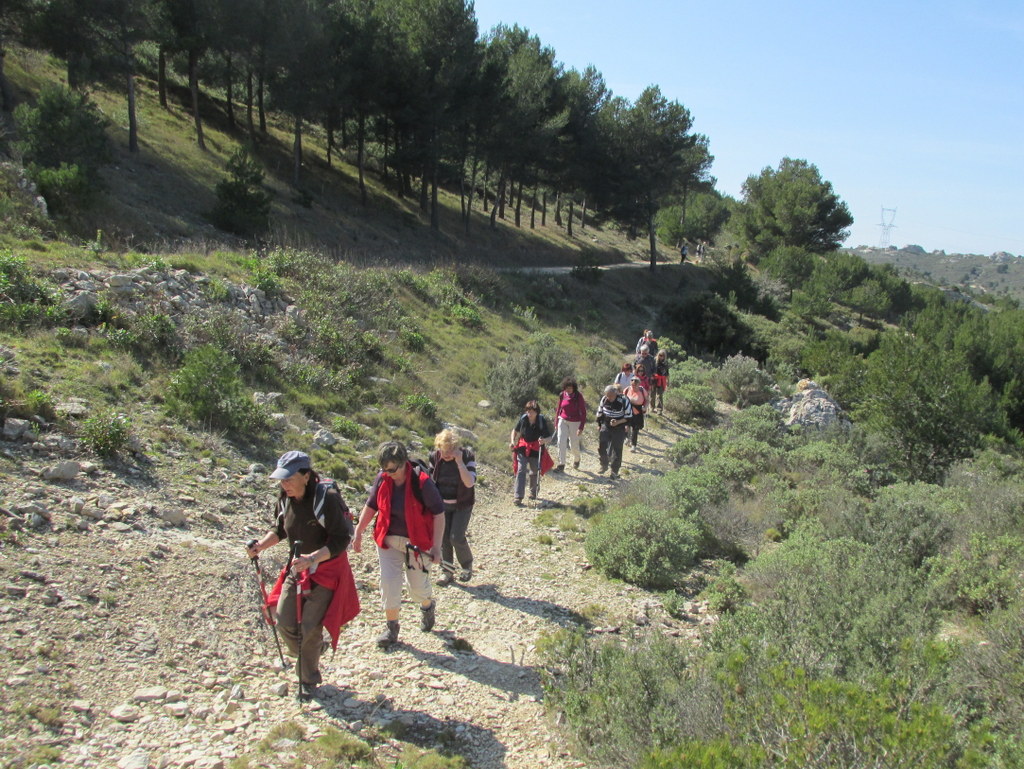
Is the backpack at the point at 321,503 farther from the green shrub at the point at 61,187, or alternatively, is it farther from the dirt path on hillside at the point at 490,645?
the green shrub at the point at 61,187

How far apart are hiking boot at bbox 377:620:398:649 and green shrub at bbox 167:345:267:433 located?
4.27m

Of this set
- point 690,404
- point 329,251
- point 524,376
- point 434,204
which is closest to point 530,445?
point 524,376

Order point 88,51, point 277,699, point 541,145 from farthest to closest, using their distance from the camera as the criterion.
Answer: point 541,145 → point 88,51 → point 277,699

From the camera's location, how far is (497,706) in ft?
15.7

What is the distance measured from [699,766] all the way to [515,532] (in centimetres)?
588

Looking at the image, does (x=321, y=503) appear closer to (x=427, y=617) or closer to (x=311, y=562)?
(x=311, y=562)

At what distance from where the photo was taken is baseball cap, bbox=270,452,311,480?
4.13 m

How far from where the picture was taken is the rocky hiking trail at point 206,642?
3.92 m

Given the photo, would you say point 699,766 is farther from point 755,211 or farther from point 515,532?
point 755,211

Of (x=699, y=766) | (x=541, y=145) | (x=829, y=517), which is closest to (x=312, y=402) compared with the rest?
(x=829, y=517)

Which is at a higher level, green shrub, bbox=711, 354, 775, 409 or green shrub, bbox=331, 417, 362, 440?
green shrub, bbox=711, 354, 775, 409

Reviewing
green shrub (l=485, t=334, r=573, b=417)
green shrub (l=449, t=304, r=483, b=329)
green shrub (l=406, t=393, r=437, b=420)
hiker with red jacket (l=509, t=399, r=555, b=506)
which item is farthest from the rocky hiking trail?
green shrub (l=449, t=304, r=483, b=329)

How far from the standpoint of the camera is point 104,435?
6891mm

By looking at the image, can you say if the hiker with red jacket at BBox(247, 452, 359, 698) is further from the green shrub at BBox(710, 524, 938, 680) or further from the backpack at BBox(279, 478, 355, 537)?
the green shrub at BBox(710, 524, 938, 680)
